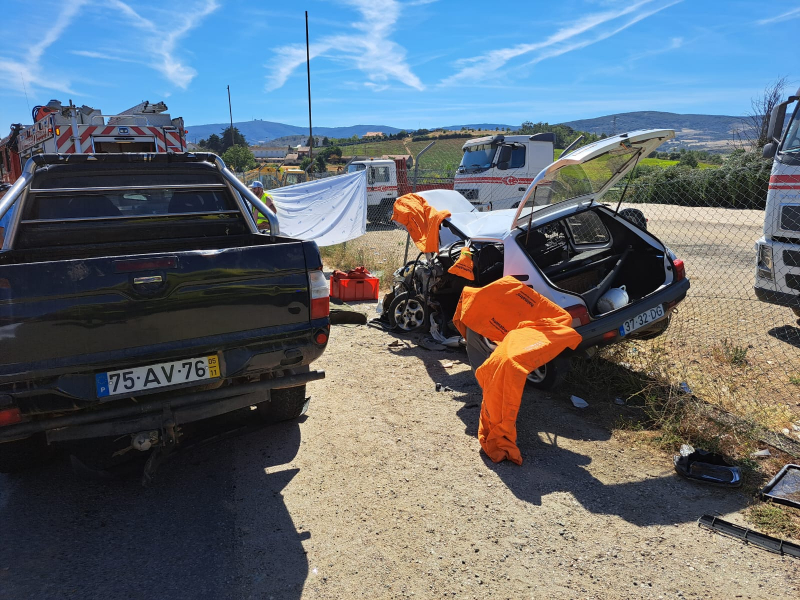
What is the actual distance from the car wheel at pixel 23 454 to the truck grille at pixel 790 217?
6922mm

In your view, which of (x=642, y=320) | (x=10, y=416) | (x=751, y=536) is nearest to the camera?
(x=10, y=416)

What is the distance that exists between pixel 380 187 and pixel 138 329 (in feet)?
58.1

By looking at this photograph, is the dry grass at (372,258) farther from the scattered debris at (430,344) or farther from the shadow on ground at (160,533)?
the shadow on ground at (160,533)

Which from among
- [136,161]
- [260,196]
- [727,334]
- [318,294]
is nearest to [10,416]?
[318,294]

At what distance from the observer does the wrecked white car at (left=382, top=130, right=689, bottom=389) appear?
4.70 meters

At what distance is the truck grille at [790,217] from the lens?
18.7ft

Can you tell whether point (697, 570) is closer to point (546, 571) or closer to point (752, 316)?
point (546, 571)

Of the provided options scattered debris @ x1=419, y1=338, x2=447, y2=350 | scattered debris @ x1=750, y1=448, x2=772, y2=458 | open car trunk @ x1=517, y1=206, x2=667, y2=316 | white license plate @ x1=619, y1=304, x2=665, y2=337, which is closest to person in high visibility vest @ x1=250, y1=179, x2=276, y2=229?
scattered debris @ x1=419, y1=338, x2=447, y2=350

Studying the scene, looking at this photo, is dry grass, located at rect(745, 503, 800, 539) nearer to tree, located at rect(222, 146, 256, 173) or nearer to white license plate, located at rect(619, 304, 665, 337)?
white license plate, located at rect(619, 304, 665, 337)

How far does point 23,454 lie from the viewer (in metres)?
3.72

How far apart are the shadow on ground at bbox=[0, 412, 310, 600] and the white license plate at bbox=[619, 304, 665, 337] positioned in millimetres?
2826

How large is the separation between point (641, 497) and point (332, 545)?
197 cm

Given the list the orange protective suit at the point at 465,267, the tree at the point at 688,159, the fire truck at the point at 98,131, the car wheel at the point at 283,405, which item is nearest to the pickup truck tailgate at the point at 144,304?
the car wheel at the point at 283,405

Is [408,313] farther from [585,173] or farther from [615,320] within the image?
[615,320]
